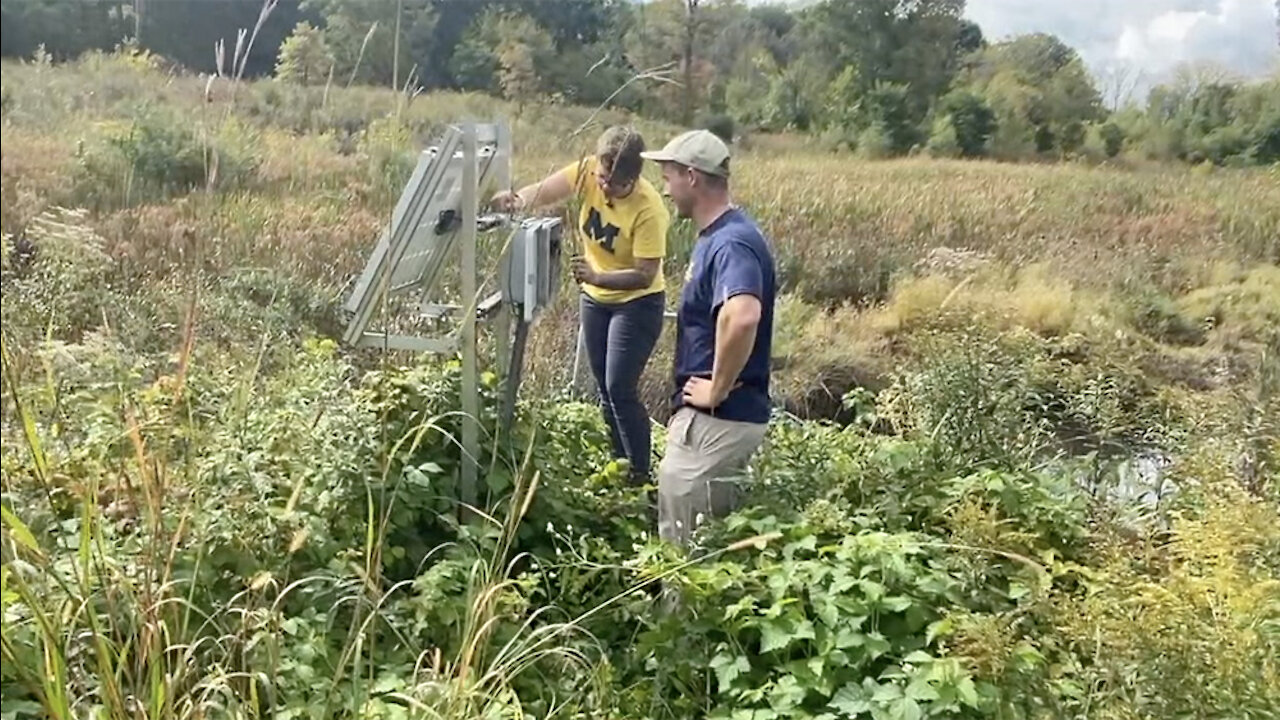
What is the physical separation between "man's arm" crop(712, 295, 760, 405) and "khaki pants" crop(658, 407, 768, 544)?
149mm

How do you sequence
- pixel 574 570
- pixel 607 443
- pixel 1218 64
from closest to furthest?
pixel 574 570, pixel 607 443, pixel 1218 64

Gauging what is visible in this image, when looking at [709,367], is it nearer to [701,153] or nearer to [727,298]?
[727,298]

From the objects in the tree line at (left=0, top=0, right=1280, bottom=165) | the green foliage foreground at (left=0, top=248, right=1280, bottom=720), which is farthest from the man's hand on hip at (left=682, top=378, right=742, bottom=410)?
the tree line at (left=0, top=0, right=1280, bottom=165)

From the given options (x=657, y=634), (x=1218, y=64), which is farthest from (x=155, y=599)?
(x=1218, y=64)

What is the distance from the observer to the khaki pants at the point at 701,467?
9.82 feet

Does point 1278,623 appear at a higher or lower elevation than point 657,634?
higher

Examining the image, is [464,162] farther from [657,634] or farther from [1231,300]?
[1231,300]

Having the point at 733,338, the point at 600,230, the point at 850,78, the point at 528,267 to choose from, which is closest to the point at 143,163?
the point at 600,230

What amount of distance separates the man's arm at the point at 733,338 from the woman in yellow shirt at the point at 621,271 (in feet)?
A: 2.81

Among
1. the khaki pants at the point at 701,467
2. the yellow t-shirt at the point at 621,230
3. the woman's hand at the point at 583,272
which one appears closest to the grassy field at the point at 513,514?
the khaki pants at the point at 701,467

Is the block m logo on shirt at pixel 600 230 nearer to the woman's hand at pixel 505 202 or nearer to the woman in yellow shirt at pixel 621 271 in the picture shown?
the woman in yellow shirt at pixel 621 271

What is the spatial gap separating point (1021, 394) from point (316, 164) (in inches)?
162

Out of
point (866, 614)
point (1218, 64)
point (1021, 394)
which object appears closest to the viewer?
point (866, 614)

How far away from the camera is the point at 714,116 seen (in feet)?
21.2
